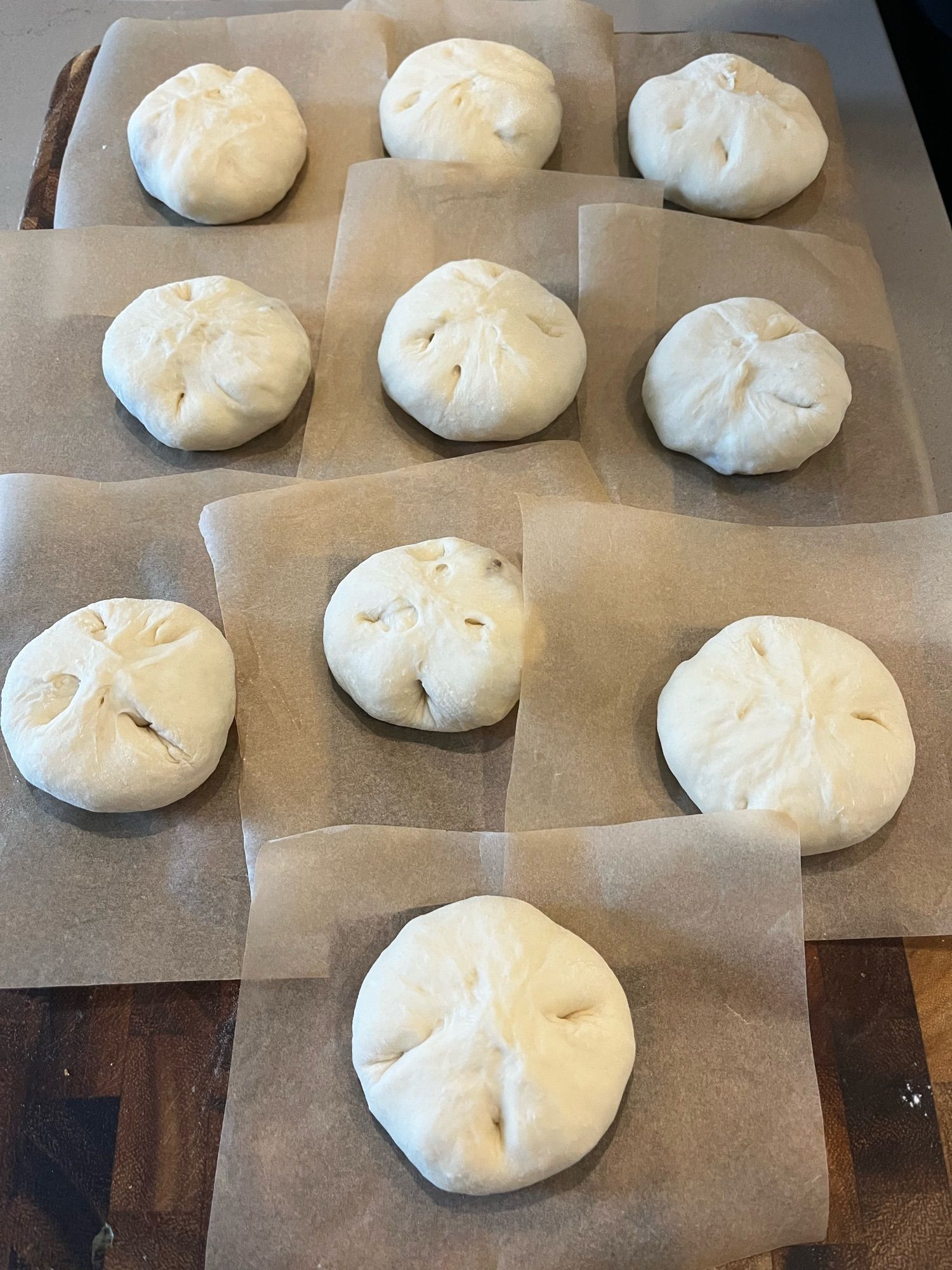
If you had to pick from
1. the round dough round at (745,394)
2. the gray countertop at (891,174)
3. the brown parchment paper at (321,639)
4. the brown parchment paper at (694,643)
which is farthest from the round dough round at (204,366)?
the gray countertop at (891,174)

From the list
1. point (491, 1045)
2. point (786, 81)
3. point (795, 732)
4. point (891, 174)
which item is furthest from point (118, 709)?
point (891, 174)

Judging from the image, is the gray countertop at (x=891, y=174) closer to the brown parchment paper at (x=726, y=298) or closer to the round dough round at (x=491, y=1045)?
the brown parchment paper at (x=726, y=298)

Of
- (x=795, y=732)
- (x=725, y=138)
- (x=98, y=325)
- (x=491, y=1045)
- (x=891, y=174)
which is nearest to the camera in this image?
(x=491, y=1045)

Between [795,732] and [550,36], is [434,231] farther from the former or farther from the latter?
[795,732]

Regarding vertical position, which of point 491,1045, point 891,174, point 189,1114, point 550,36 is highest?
point 550,36

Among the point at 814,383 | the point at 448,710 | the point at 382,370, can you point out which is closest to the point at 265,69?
the point at 382,370

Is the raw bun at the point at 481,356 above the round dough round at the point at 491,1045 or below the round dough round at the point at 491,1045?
above

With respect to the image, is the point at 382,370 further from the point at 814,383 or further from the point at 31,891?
the point at 31,891
